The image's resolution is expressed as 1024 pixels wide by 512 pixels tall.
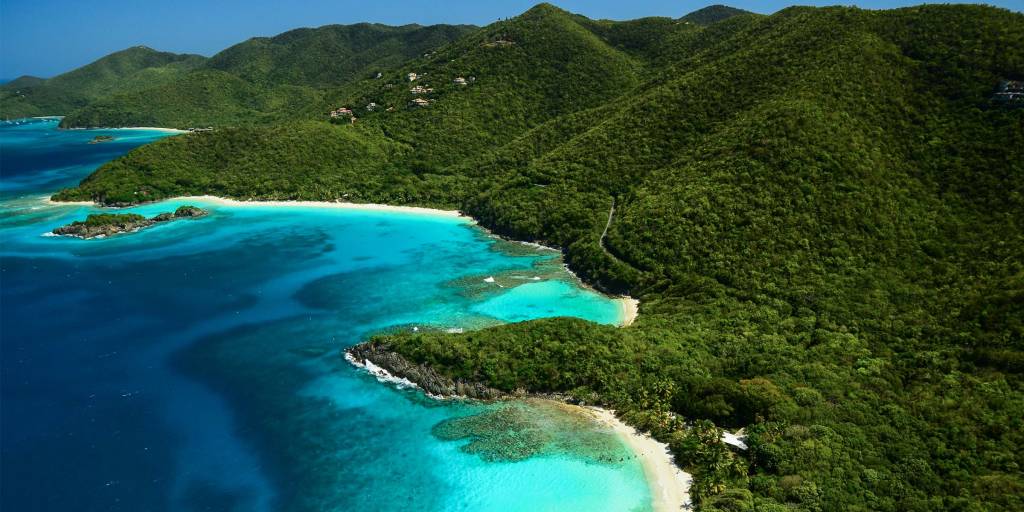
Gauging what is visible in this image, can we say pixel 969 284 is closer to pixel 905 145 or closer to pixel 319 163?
pixel 905 145

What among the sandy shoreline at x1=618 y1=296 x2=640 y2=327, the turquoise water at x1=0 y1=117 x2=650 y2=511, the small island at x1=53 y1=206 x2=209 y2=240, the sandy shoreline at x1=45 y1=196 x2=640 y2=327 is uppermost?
the sandy shoreline at x1=45 y1=196 x2=640 y2=327

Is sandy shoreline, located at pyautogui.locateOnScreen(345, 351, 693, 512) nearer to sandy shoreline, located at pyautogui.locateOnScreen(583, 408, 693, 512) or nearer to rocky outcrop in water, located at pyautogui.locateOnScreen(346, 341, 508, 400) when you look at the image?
sandy shoreline, located at pyautogui.locateOnScreen(583, 408, 693, 512)

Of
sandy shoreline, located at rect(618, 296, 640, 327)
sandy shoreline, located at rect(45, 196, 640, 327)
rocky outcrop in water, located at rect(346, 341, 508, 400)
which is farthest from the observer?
sandy shoreline, located at rect(45, 196, 640, 327)

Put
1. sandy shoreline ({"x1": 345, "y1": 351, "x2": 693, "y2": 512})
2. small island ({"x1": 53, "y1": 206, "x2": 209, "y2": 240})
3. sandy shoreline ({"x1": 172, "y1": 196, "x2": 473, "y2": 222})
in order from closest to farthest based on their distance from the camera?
sandy shoreline ({"x1": 345, "y1": 351, "x2": 693, "y2": 512}), small island ({"x1": 53, "y1": 206, "x2": 209, "y2": 240}), sandy shoreline ({"x1": 172, "y1": 196, "x2": 473, "y2": 222})

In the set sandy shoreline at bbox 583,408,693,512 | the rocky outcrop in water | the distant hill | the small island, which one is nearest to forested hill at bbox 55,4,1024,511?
the rocky outcrop in water

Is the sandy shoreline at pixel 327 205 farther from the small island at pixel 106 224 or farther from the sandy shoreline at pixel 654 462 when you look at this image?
the sandy shoreline at pixel 654 462

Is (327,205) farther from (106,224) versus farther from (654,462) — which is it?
(654,462)

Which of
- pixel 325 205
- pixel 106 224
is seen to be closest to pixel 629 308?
pixel 325 205
